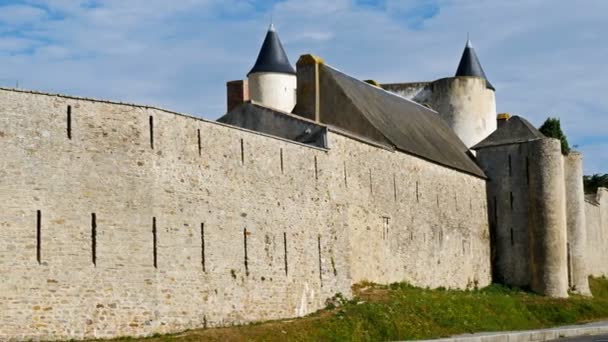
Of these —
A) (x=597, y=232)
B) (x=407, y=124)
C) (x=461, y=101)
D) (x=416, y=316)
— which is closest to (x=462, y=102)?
(x=461, y=101)

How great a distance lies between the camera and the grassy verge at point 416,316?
25.3 m

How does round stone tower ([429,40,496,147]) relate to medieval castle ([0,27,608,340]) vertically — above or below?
above

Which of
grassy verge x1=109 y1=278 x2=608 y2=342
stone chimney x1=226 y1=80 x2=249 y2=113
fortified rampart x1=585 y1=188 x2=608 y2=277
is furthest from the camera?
fortified rampart x1=585 y1=188 x2=608 y2=277

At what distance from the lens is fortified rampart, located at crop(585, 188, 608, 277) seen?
173ft

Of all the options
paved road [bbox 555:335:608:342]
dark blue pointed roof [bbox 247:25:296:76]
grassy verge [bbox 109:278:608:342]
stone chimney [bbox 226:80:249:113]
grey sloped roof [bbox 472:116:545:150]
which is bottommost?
paved road [bbox 555:335:608:342]

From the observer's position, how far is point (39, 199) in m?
21.4

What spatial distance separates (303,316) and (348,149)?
6.54 meters

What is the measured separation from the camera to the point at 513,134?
44.8 m

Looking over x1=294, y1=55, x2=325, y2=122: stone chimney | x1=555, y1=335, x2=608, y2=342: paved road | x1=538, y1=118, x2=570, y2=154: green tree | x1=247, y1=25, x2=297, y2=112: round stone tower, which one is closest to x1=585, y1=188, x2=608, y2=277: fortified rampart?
x1=538, y1=118, x2=570, y2=154: green tree

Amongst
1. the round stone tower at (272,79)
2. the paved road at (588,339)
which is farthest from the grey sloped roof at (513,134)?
the paved road at (588,339)

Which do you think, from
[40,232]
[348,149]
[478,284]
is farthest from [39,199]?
[478,284]

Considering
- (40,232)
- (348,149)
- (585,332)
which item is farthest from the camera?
(348,149)

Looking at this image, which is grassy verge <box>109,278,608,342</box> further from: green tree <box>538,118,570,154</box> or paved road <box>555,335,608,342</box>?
green tree <box>538,118,570,154</box>

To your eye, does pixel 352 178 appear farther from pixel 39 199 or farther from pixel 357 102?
pixel 39 199
